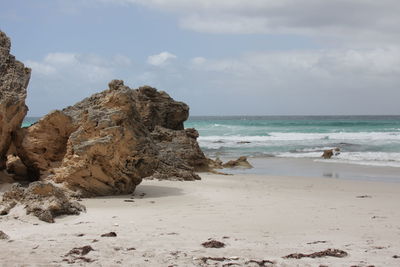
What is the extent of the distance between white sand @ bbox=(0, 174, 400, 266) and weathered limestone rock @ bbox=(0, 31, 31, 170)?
2332mm

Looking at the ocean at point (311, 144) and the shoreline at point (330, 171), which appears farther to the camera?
the ocean at point (311, 144)

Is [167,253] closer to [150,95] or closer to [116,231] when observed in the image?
[116,231]

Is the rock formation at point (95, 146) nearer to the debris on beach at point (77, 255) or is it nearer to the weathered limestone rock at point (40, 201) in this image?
the weathered limestone rock at point (40, 201)

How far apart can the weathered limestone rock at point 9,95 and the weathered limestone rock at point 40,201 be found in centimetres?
242

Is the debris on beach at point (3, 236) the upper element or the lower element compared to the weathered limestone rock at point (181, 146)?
lower

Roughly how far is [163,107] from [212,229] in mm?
11088

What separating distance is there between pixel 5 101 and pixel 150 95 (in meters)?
8.48

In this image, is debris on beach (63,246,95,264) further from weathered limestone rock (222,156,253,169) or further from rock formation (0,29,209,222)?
weathered limestone rock (222,156,253,169)

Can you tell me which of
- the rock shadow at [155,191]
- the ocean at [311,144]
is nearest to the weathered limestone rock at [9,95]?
the rock shadow at [155,191]

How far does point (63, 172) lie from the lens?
8.23 m

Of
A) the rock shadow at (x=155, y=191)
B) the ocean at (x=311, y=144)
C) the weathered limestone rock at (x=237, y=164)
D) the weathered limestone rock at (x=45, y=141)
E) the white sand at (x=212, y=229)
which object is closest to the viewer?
the white sand at (x=212, y=229)

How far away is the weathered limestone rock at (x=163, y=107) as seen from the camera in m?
16.0

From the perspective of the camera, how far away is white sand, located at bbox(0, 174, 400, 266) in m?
4.48

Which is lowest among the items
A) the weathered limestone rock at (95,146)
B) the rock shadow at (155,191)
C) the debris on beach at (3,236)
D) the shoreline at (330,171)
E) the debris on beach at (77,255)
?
the shoreline at (330,171)
